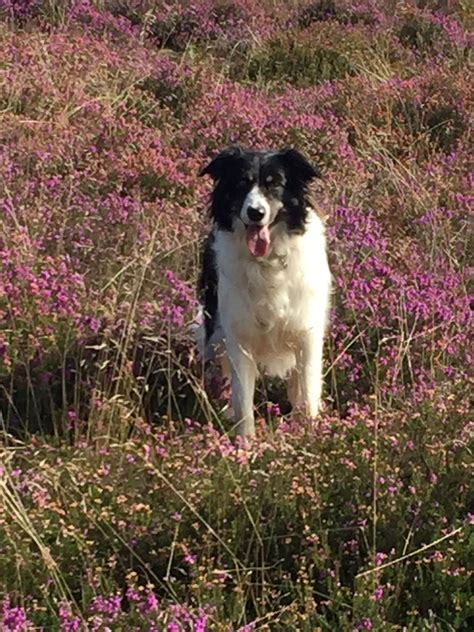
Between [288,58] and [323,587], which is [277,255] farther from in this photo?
[288,58]

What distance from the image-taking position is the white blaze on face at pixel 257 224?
3.87 m

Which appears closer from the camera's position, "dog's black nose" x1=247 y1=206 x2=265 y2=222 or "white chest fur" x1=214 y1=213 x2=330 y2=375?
"dog's black nose" x1=247 y1=206 x2=265 y2=222

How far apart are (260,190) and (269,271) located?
1.16 feet

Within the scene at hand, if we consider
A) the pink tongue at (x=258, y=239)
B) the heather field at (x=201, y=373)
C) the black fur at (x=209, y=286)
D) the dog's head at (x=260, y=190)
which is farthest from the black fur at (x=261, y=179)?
the heather field at (x=201, y=373)

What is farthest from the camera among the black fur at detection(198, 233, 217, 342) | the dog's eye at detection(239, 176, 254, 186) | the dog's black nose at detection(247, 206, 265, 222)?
the black fur at detection(198, 233, 217, 342)

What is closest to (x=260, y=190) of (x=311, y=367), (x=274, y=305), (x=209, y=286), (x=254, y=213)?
(x=254, y=213)

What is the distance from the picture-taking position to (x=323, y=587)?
2.60 metres

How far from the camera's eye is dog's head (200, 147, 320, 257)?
394cm

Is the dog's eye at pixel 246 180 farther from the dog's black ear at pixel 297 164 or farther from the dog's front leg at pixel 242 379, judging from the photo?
the dog's front leg at pixel 242 379

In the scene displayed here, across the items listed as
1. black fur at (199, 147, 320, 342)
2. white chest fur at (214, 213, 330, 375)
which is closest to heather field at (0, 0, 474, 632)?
white chest fur at (214, 213, 330, 375)

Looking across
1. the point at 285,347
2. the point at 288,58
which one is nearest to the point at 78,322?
the point at 285,347

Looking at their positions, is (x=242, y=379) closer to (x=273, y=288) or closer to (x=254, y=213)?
(x=273, y=288)

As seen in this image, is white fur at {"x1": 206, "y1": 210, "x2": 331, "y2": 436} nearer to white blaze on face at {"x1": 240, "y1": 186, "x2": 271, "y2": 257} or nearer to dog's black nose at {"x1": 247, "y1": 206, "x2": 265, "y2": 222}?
white blaze on face at {"x1": 240, "y1": 186, "x2": 271, "y2": 257}

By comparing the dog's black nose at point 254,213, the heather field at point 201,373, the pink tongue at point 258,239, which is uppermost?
the dog's black nose at point 254,213
